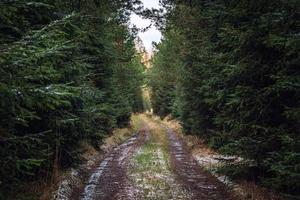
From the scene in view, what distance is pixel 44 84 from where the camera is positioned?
1129 cm

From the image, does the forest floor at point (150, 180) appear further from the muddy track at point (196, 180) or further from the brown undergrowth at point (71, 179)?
the brown undergrowth at point (71, 179)

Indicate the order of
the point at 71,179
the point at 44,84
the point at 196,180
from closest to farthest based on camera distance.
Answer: the point at 44,84 → the point at 71,179 → the point at 196,180

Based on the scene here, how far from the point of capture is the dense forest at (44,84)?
659 cm

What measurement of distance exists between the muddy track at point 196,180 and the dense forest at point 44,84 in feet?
13.9

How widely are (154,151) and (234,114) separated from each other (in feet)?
39.5

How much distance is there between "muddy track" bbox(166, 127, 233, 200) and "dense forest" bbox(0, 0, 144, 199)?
4.24 metres

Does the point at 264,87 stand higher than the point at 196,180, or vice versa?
the point at 264,87

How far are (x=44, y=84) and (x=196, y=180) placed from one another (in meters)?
6.86

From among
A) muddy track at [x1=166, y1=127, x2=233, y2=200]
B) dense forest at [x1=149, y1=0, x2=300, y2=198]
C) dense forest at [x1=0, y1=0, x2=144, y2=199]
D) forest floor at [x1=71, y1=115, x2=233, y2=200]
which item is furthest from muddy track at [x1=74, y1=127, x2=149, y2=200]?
dense forest at [x1=149, y1=0, x2=300, y2=198]

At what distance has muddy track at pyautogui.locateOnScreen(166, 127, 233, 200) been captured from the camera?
40.1ft

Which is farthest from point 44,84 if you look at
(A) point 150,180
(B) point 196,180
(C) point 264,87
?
(B) point 196,180

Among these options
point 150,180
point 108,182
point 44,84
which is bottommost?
point 108,182

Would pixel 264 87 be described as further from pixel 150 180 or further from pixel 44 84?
pixel 44 84

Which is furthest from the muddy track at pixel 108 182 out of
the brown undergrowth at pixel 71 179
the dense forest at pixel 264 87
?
the dense forest at pixel 264 87
